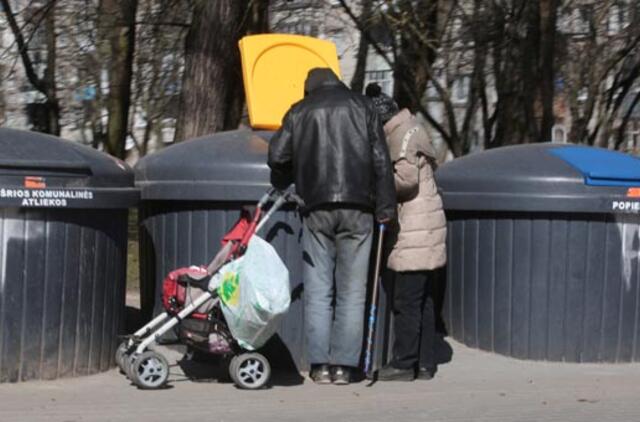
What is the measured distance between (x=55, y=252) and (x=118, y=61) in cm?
813

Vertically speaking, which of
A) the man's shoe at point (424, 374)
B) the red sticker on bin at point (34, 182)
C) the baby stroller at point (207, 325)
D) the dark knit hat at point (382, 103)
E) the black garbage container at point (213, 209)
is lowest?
the man's shoe at point (424, 374)

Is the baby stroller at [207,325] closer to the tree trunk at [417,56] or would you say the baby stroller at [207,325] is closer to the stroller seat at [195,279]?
the stroller seat at [195,279]

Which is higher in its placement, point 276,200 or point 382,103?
point 382,103

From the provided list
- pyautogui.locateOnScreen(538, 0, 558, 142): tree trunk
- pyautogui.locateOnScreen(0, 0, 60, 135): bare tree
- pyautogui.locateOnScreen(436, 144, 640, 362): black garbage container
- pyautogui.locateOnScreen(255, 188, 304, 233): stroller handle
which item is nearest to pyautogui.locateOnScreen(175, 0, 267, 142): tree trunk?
pyautogui.locateOnScreen(436, 144, 640, 362): black garbage container

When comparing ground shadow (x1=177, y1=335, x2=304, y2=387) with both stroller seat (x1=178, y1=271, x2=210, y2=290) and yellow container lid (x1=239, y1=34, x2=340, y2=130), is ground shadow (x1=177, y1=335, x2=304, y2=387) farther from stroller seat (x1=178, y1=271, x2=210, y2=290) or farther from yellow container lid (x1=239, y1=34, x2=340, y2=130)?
yellow container lid (x1=239, y1=34, x2=340, y2=130)

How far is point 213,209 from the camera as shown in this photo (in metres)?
7.13

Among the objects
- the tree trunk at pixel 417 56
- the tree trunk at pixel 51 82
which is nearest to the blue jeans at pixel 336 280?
the tree trunk at pixel 417 56

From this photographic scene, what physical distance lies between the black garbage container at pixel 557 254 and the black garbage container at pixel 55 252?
2281 millimetres

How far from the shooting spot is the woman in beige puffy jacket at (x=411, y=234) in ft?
23.0

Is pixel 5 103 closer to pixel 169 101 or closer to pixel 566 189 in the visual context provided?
pixel 169 101

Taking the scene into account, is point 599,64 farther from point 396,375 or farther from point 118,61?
point 396,375

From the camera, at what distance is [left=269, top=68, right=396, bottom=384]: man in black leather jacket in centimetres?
673

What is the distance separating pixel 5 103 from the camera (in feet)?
70.1

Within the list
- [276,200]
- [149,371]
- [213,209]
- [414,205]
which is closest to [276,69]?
[213,209]
